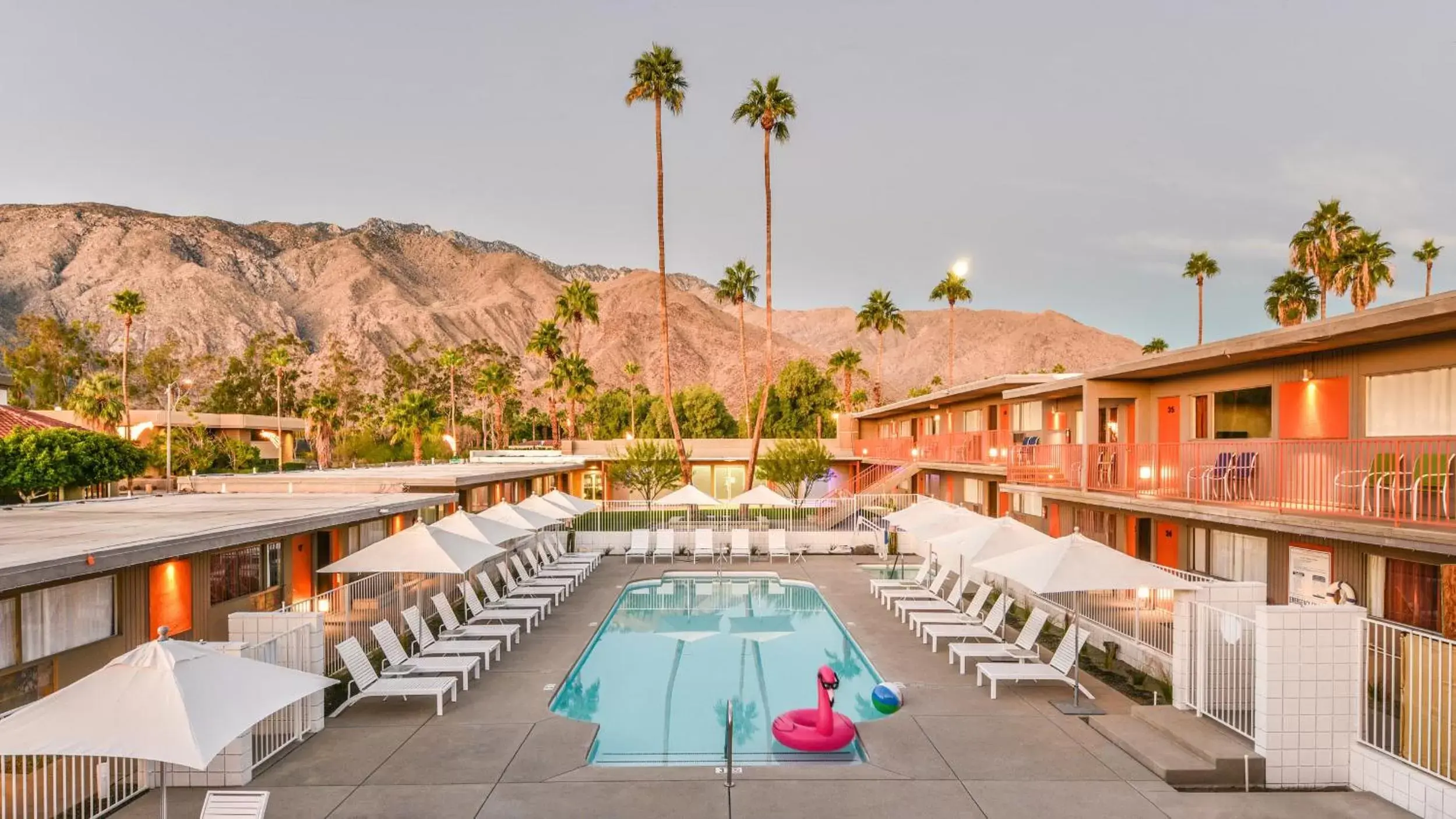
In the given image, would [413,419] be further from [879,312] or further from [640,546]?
Answer: [640,546]

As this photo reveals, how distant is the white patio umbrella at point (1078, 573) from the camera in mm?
A: 10969

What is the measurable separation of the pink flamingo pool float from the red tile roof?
33.6 metres

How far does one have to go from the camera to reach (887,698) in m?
10.9

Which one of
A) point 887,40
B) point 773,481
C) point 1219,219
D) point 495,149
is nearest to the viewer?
point 773,481

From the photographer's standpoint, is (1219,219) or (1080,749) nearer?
(1080,749)

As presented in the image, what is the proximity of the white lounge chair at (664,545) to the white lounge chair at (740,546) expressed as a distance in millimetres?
1849

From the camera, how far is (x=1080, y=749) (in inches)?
375

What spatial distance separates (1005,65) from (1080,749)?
58842mm

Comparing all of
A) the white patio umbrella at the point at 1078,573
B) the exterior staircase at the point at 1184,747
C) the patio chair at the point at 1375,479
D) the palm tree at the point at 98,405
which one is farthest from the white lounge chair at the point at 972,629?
the palm tree at the point at 98,405

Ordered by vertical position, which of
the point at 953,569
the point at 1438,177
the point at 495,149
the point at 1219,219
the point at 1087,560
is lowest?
the point at 953,569

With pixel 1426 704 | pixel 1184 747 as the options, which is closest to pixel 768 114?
pixel 1184 747

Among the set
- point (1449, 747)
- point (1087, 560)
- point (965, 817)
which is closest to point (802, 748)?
point (965, 817)

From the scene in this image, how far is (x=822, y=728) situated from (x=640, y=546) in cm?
1621

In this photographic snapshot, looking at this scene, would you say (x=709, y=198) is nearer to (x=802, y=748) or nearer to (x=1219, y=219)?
(x=1219, y=219)
